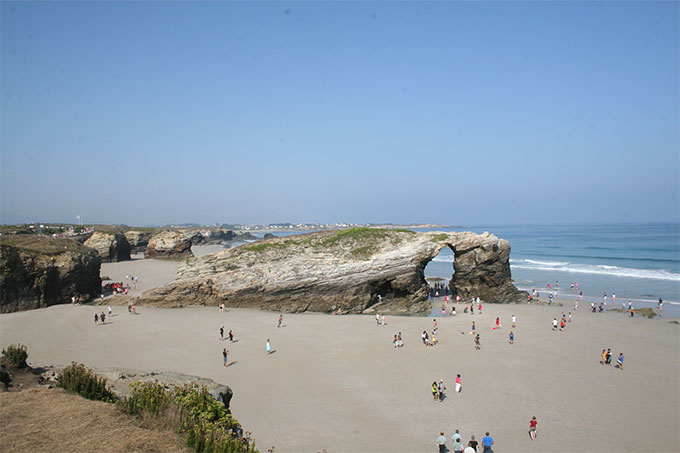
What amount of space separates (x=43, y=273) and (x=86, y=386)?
78.1 feet

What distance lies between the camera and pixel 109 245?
5122cm

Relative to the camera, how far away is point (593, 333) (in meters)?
23.2

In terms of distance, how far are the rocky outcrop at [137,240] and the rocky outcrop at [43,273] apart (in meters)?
40.3

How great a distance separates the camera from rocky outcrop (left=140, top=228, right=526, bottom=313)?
27812mm

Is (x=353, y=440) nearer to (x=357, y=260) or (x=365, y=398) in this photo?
(x=365, y=398)

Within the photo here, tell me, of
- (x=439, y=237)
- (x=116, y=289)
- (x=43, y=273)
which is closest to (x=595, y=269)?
(x=439, y=237)

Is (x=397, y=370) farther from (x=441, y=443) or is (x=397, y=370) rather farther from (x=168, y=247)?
(x=168, y=247)

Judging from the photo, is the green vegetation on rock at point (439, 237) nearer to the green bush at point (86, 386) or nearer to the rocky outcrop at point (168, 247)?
the green bush at point (86, 386)

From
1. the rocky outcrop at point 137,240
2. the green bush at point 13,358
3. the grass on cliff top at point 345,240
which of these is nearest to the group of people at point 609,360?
the grass on cliff top at point 345,240

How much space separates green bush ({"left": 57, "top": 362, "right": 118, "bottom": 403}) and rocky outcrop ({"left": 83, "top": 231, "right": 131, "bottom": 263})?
49.7 m

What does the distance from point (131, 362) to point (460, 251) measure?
25.7m

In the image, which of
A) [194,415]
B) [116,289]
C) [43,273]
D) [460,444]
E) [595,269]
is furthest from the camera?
[595,269]

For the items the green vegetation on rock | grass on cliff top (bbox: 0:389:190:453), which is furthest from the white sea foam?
grass on cliff top (bbox: 0:389:190:453)

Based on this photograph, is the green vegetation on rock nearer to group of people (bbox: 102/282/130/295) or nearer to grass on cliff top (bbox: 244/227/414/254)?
grass on cliff top (bbox: 244/227/414/254)
